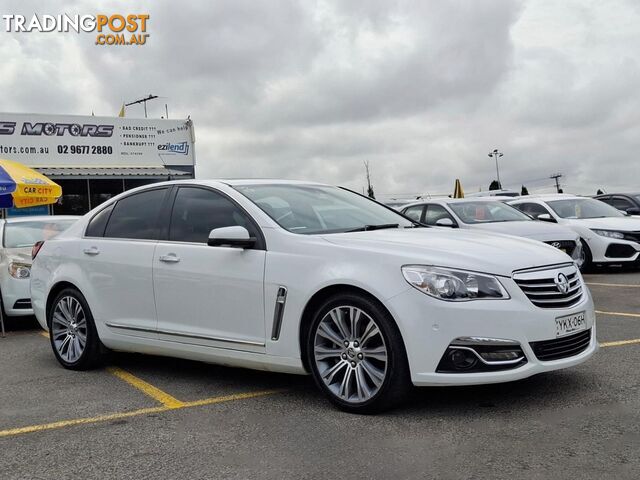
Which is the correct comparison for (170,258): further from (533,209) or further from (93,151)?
(93,151)

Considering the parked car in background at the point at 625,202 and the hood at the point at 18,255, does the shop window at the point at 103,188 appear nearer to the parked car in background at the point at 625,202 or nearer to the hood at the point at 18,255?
the parked car in background at the point at 625,202

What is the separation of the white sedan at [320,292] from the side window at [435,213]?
6.70m

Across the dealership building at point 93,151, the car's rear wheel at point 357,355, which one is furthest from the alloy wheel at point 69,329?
the dealership building at point 93,151

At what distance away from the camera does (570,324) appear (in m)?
4.71

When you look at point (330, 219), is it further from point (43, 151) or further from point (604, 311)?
point (43, 151)

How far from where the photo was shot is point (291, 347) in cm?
494

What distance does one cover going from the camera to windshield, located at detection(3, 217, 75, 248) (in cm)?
992

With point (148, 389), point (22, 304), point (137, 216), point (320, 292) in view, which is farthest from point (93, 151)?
point (320, 292)

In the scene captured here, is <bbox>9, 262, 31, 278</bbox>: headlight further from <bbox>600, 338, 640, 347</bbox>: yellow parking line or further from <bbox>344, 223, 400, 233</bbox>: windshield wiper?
<bbox>600, 338, 640, 347</bbox>: yellow parking line

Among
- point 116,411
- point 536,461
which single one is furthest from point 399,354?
point 116,411

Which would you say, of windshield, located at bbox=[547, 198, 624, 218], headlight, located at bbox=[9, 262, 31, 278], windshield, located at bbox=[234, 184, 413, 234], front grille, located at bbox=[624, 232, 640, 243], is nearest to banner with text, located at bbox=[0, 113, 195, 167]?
windshield, located at bbox=[547, 198, 624, 218]

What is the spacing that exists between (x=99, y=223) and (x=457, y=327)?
140 inches

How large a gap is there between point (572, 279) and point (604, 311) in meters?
4.01

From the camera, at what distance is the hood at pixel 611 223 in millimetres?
13453
